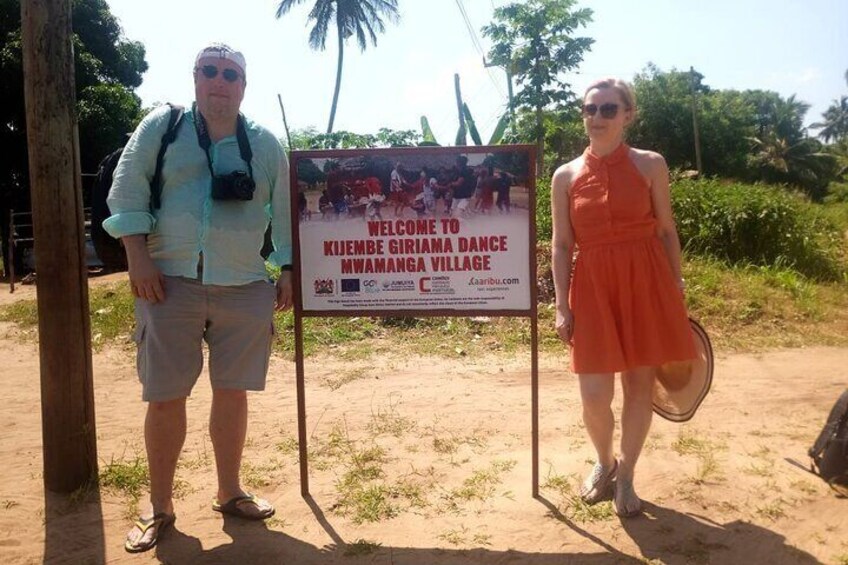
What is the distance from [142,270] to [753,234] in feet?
30.4

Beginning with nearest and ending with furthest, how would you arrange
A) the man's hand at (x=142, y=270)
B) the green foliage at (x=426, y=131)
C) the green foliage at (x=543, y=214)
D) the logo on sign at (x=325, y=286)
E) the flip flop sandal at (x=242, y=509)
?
the man's hand at (x=142, y=270) → the flip flop sandal at (x=242, y=509) → the logo on sign at (x=325, y=286) → the green foliage at (x=543, y=214) → the green foliage at (x=426, y=131)

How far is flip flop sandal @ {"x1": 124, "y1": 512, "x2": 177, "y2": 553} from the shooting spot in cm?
287

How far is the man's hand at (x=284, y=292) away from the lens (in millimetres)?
3189

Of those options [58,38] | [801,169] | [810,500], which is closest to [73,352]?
[58,38]

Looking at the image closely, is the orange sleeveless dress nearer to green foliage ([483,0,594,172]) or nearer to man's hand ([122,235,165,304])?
man's hand ([122,235,165,304])

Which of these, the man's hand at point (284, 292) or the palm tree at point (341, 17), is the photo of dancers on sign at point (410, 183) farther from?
the palm tree at point (341, 17)

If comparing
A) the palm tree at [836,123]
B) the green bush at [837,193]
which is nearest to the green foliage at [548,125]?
the green bush at [837,193]

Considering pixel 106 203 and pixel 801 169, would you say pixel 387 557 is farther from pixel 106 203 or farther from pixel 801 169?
pixel 801 169

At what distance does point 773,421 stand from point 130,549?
11.7 feet

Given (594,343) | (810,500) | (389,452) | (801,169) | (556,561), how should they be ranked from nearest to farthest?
(556,561) < (594,343) < (810,500) < (389,452) < (801,169)

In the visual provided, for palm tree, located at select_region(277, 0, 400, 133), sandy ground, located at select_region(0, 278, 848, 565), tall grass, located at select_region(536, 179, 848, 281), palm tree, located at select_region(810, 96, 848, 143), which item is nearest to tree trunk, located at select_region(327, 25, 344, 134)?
palm tree, located at select_region(277, 0, 400, 133)

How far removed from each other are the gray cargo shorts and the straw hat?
1741mm

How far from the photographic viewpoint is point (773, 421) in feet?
14.4

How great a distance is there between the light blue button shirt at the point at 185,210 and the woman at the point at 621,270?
1.33 meters
